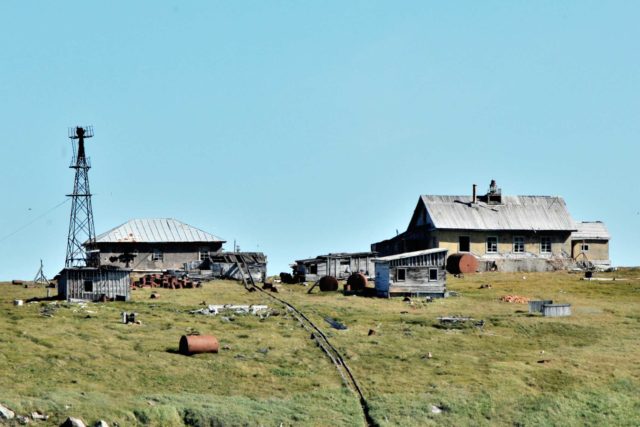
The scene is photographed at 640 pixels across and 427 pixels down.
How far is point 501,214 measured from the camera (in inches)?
2867

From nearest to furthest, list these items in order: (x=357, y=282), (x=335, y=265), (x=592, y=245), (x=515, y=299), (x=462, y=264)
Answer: (x=515, y=299), (x=357, y=282), (x=335, y=265), (x=462, y=264), (x=592, y=245)

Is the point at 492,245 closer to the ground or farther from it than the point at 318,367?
farther from it

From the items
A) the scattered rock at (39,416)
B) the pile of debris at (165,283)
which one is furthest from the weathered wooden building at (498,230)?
the scattered rock at (39,416)

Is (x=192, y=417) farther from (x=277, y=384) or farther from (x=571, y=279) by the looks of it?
(x=571, y=279)

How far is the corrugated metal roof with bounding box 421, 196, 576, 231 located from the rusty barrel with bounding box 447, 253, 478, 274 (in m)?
3.28

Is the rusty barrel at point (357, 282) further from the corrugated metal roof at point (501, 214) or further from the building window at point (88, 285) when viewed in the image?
the building window at point (88, 285)

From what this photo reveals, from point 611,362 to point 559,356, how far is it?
205cm

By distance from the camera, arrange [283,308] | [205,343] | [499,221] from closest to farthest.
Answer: [205,343]
[283,308]
[499,221]

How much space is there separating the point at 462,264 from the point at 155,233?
74.5 ft

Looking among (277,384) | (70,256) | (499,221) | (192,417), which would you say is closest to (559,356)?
(277,384)

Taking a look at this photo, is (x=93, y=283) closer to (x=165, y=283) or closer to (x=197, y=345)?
(x=165, y=283)

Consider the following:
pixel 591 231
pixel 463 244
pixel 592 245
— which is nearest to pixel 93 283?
pixel 463 244

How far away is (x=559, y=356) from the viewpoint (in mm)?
38531

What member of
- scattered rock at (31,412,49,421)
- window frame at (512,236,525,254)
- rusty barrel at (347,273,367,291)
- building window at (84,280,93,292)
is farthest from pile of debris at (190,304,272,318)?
window frame at (512,236,525,254)
